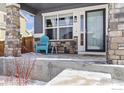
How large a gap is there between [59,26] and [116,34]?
16.6 ft

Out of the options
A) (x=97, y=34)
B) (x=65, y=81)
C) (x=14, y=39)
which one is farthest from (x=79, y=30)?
(x=65, y=81)

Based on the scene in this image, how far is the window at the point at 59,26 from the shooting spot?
24.2 ft

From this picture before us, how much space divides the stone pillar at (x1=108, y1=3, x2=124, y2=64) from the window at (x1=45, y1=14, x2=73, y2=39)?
449 cm

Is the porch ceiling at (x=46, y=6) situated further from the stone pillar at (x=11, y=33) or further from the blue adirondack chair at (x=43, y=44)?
the stone pillar at (x=11, y=33)

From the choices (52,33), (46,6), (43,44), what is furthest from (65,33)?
(46,6)

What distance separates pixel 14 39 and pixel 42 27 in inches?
145

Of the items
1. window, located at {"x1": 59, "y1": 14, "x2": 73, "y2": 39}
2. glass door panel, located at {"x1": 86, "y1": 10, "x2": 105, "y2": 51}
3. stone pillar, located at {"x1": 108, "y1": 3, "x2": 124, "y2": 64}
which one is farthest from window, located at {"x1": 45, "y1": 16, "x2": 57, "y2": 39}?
stone pillar, located at {"x1": 108, "y1": 3, "x2": 124, "y2": 64}

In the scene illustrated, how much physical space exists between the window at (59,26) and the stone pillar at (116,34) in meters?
4.49

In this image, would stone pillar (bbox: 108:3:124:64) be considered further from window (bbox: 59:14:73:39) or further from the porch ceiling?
window (bbox: 59:14:73:39)

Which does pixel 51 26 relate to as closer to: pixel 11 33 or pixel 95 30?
pixel 95 30

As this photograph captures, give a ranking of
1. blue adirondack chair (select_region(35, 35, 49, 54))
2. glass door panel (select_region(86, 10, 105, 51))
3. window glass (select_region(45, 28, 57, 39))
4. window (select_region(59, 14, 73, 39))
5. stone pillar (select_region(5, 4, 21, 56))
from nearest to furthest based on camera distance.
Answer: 1. stone pillar (select_region(5, 4, 21, 56))
2. glass door panel (select_region(86, 10, 105, 51))
3. blue adirondack chair (select_region(35, 35, 49, 54))
4. window (select_region(59, 14, 73, 39))
5. window glass (select_region(45, 28, 57, 39))

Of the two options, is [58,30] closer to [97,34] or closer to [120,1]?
[97,34]

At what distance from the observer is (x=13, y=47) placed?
4305 mm

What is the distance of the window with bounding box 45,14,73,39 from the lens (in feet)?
24.2
